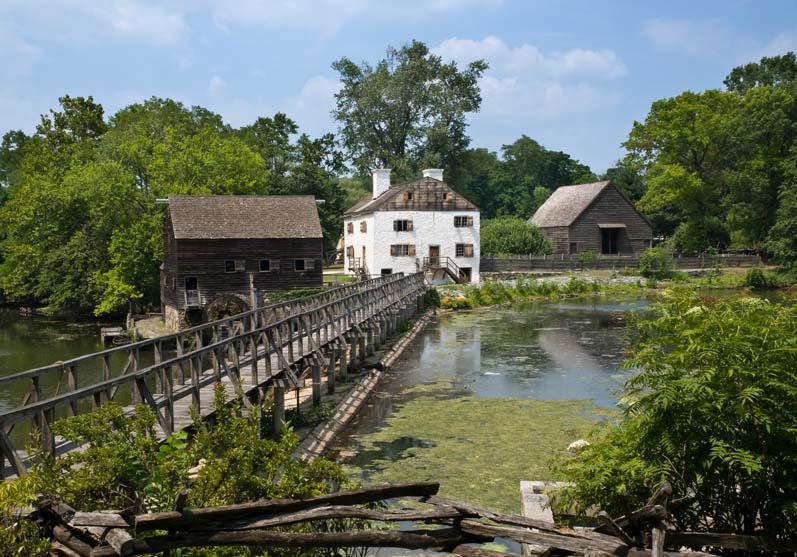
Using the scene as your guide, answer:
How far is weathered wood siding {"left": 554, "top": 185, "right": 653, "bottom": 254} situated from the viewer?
6681 cm

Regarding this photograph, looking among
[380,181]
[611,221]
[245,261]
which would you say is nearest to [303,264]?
[245,261]

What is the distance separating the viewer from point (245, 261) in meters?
45.2

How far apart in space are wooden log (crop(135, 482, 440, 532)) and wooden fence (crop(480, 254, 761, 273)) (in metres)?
53.9

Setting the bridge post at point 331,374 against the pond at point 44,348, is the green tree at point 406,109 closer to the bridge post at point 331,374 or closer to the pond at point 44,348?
the pond at point 44,348

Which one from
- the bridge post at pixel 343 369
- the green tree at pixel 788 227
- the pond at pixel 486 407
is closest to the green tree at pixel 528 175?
the green tree at pixel 788 227

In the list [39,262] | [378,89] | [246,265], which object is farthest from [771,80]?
[39,262]

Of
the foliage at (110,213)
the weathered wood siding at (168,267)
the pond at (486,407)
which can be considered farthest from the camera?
the foliage at (110,213)

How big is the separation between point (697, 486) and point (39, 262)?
2115 inches

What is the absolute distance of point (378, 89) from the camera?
77.9 meters

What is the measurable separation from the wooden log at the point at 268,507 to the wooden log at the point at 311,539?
5.4 inches

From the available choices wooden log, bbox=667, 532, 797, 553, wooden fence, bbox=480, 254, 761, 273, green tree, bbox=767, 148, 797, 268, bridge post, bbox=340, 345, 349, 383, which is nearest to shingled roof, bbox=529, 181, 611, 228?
wooden fence, bbox=480, 254, 761, 273

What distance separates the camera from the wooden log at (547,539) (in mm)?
6320

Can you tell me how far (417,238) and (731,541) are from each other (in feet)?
164

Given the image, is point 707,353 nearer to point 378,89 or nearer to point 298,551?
point 298,551
